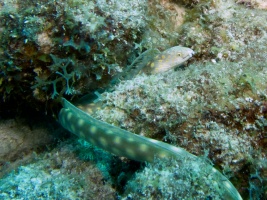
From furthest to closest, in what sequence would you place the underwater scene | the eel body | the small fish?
the small fish, the underwater scene, the eel body

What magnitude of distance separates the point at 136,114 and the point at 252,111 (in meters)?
1.50

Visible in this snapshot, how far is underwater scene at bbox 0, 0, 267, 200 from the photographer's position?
2.33 meters

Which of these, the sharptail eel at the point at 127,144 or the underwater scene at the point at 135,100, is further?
the underwater scene at the point at 135,100

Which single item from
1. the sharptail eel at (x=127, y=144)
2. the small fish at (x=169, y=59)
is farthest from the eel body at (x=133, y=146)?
the small fish at (x=169, y=59)

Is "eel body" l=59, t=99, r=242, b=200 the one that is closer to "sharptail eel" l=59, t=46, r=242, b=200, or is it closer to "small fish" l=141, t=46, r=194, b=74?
"sharptail eel" l=59, t=46, r=242, b=200

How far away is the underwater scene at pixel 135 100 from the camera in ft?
7.63

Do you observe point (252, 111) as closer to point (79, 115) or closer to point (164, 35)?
point (79, 115)

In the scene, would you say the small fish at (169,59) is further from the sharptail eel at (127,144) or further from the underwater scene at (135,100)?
the sharptail eel at (127,144)

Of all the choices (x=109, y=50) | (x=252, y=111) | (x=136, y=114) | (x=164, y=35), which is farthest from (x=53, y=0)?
(x=252, y=111)

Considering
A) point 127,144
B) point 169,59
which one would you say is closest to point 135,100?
point 127,144

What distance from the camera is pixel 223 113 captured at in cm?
272

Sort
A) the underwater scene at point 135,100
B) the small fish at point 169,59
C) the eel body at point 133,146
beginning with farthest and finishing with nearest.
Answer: the small fish at point 169,59
the underwater scene at point 135,100
the eel body at point 133,146

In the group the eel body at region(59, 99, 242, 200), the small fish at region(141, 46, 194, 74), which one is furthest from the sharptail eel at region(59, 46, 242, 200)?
the small fish at region(141, 46, 194, 74)

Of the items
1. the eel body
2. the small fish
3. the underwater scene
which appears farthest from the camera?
the small fish
